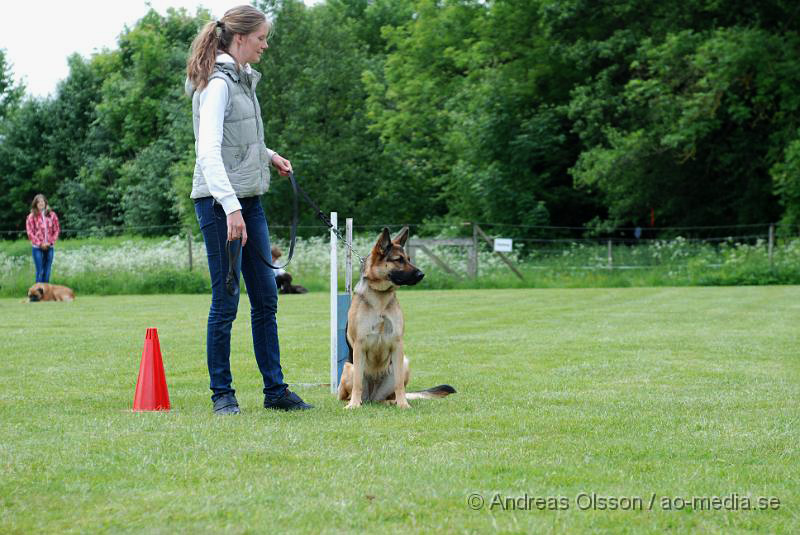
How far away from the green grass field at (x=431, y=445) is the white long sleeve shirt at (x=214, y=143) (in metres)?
1.21

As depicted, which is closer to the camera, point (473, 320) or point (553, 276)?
point (473, 320)

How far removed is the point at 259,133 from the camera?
18.8 ft

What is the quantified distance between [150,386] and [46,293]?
14.8m

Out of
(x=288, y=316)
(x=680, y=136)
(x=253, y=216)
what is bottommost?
(x=288, y=316)

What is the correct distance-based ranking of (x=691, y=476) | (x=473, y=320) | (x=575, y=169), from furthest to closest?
(x=575, y=169) < (x=473, y=320) < (x=691, y=476)

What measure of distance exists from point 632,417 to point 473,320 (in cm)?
850

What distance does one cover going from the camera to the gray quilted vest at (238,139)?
18.1 feet

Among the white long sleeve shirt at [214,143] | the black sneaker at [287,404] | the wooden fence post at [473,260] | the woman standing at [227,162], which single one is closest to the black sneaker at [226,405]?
the woman standing at [227,162]

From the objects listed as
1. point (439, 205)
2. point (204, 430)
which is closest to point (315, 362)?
point (204, 430)

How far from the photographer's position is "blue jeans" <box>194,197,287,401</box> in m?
5.57

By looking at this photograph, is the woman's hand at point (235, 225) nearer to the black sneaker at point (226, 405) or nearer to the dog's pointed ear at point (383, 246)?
the black sneaker at point (226, 405)

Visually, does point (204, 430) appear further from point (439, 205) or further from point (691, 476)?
point (439, 205)

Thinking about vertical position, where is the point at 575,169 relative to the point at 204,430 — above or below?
above

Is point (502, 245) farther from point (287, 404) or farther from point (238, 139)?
point (238, 139)
